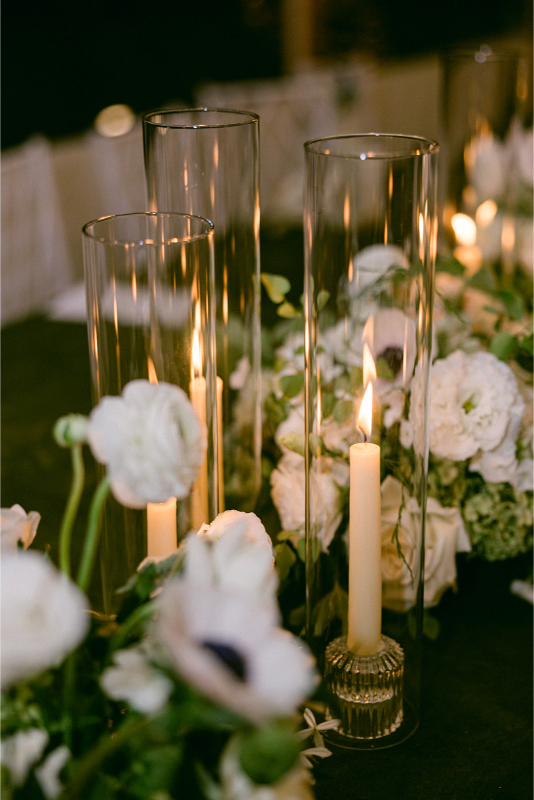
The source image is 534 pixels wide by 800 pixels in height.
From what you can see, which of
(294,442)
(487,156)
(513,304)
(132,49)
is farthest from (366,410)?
(132,49)

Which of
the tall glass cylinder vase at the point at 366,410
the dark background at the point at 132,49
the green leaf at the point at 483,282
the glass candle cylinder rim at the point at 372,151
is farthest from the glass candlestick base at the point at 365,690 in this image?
the dark background at the point at 132,49

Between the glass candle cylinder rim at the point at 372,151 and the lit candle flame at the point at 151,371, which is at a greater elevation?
the glass candle cylinder rim at the point at 372,151

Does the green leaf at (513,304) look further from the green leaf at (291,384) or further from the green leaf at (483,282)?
the green leaf at (291,384)

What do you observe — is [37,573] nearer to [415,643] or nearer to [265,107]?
Answer: [415,643]

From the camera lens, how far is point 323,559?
26.2 inches

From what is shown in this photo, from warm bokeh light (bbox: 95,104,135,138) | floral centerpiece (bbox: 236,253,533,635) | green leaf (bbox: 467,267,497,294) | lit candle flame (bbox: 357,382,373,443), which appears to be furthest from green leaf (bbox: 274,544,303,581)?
warm bokeh light (bbox: 95,104,135,138)

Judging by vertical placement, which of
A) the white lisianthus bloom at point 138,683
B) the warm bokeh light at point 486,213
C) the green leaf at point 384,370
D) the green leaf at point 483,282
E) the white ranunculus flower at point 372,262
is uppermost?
the white ranunculus flower at point 372,262

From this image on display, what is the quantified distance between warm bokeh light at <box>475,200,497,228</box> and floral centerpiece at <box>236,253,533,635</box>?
0.59 meters

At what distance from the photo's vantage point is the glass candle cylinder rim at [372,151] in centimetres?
61

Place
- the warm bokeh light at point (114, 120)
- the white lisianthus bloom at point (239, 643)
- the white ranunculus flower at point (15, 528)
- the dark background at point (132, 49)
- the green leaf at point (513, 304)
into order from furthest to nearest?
the dark background at point (132, 49) < the warm bokeh light at point (114, 120) < the green leaf at point (513, 304) < the white ranunculus flower at point (15, 528) < the white lisianthus bloom at point (239, 643)

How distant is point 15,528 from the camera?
A: 46cm

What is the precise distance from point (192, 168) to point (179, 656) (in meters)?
0.55

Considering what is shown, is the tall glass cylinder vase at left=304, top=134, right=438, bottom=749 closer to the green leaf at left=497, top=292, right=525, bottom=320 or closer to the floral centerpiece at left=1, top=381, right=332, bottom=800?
the floral centerpiece at left=1, top=381, right=332, bottom=800

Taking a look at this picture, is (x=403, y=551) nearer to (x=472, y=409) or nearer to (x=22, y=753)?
(x=472, y=409)
